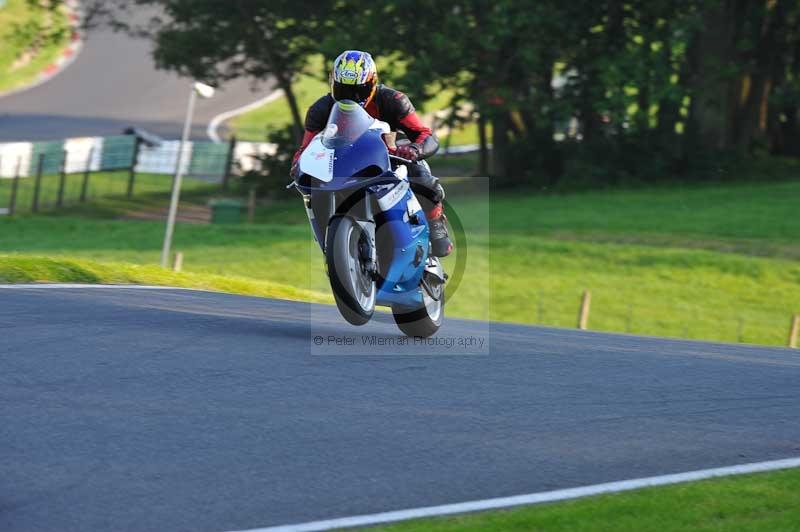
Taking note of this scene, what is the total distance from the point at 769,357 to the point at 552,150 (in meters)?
34.8

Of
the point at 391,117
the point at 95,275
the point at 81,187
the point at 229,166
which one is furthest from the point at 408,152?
the point at 229,166

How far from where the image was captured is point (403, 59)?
135ft

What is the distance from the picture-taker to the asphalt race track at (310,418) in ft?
18.2

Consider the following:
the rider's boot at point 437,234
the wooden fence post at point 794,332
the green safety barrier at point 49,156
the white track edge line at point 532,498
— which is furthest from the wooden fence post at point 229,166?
the white track edge line at point 532,498

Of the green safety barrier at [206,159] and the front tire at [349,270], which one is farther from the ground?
the green safety barrier at [206,159]

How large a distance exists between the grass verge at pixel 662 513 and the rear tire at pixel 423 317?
415 centimetres

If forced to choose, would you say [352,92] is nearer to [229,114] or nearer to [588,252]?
[588,252]

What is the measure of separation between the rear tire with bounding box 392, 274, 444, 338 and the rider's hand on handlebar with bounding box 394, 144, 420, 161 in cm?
110

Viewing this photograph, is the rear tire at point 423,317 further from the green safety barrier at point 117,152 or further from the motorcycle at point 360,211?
the green safety barrier at point 117,152

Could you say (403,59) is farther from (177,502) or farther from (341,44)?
(177,502)

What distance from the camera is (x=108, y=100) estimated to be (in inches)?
2467

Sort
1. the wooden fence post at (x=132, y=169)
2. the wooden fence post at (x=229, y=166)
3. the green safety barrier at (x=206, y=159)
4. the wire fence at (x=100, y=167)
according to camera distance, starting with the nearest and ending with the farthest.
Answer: the wire fence at (x=100, y=167)
the wooden fence post at (x=132, y=169)
the wooden fence post at (x=229, y=166)
the green safety barrier at (x=206, y=159)

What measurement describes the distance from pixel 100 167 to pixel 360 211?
3976cm

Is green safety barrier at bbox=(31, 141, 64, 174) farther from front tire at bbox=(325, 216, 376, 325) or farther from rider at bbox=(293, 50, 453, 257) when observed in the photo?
front tire at bbox=(325, 216, 376, 325)
